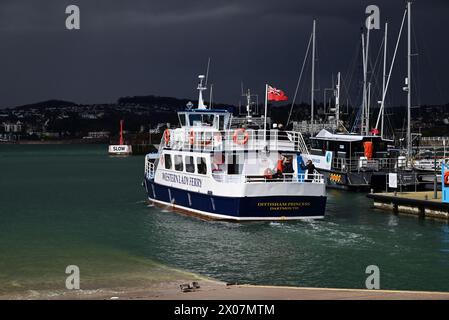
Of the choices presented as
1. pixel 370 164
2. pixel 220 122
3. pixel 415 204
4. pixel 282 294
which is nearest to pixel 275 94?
pixel 220 122

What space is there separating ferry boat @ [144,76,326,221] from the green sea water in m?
0.78

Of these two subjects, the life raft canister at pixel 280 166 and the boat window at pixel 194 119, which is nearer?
the life raft canister at pixel 280 166

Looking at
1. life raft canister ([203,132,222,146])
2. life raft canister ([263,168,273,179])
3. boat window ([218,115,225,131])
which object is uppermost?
boat window ([218,115,225,131])

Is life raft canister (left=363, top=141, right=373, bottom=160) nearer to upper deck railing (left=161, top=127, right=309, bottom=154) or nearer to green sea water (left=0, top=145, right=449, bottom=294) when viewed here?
green sea water (left=0, top=145, right=449, bottom=294)

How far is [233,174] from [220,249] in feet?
26.0

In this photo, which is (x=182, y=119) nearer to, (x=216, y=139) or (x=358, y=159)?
(x=216, y=139)

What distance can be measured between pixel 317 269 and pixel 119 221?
55.1 feet

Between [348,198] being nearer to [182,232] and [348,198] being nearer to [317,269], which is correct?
[182,232]

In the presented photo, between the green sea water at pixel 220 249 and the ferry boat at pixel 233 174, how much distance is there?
782 mm

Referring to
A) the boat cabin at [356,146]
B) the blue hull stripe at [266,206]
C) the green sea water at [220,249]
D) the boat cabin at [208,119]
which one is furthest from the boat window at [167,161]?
the boat cabin at [356,146]

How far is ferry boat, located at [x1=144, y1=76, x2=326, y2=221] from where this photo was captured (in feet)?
105

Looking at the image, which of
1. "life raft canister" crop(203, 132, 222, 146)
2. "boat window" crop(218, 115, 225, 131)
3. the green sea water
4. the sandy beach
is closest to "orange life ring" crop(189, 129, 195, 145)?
"life raft canister" crop(203, 132, 222, 146)

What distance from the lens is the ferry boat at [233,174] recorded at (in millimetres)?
31938

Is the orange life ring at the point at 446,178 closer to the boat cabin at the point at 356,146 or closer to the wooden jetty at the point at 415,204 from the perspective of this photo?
the wooden jetty at the point at 415,204
